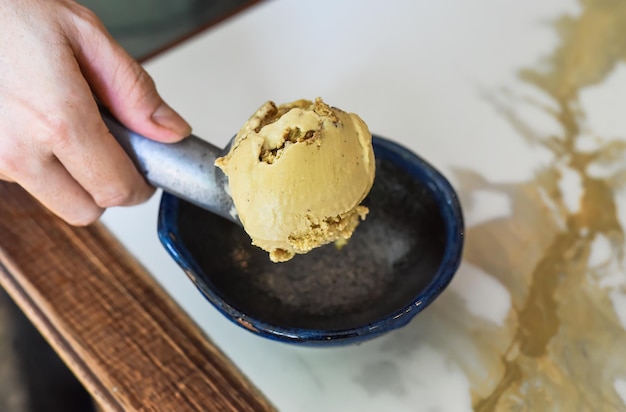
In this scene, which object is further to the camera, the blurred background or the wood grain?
the blurred background

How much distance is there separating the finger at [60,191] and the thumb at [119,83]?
0.26 ft

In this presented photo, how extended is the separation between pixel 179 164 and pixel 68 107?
4.4 inches

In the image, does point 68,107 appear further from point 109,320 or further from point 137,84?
point 109,320

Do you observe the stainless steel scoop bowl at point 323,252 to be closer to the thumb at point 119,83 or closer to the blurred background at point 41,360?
the thumb at point 119,83

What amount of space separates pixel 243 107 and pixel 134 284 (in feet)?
1.03

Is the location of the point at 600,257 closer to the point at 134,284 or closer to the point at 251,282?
the point at 251,282

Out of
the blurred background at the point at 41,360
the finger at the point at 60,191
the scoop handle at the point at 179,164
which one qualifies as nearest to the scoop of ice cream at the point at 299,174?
the scoop handle at the point at 179,164

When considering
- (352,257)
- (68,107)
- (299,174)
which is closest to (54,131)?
(68,107)

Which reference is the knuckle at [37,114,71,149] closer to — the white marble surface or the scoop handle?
the scoop handle

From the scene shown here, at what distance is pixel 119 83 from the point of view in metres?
0.59

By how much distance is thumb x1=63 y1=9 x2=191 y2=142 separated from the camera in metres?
0.58

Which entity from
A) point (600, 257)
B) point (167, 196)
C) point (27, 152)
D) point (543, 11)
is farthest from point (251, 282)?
point (543, 11)

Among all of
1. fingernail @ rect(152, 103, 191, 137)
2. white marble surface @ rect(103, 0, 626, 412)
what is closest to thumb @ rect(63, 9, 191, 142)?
fingernail @ rect(152, 103, 191, 137)

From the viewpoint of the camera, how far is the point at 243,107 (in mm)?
885
